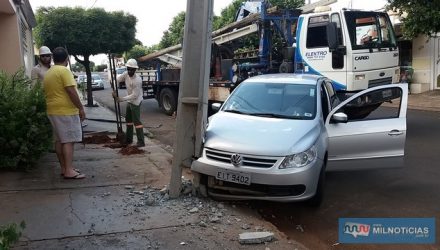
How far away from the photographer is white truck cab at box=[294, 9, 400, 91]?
973 cm

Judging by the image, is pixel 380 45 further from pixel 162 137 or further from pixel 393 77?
pixel 162 137

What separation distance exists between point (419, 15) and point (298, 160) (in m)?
13.2

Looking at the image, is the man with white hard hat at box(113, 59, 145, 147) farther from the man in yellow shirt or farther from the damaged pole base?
the damaged pole base

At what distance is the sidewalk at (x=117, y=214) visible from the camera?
4250 millimetres

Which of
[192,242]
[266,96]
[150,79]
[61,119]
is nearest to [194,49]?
[266,96]

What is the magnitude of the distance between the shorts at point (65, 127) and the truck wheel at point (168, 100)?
30.3ft

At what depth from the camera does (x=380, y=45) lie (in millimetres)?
10078

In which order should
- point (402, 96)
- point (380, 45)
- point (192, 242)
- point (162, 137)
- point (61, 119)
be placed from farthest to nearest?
1. point (162, 137)
2. point (380, 45)
3. point (402, 96)
4. point (61, 119)
5. point (192, 242)

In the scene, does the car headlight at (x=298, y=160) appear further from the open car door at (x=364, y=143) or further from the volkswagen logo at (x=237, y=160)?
the open car door at (x=364, y=143)

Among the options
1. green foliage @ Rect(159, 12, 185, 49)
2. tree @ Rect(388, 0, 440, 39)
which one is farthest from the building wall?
green foliage @ Rect(159, 12, 185, 49)

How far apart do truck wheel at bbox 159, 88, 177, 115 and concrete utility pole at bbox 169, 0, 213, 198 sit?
9.69 metres

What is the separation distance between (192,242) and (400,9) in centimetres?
1540

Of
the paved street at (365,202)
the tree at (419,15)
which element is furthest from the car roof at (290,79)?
the tree at (419,15)

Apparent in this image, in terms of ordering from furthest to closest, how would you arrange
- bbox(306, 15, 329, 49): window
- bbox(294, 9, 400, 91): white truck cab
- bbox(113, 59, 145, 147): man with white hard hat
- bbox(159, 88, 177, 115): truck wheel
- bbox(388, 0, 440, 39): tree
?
1. bbox(388, 0, 440, 39): tree
2. bbox(159, 88, 177, 115): truck wheel
3. bbox(306, 15, 329, 49): window
4. bbox(294, 9, 400, 91): white truck cab
5. bbox(113, 59, 145, 147): man with white hard hat
